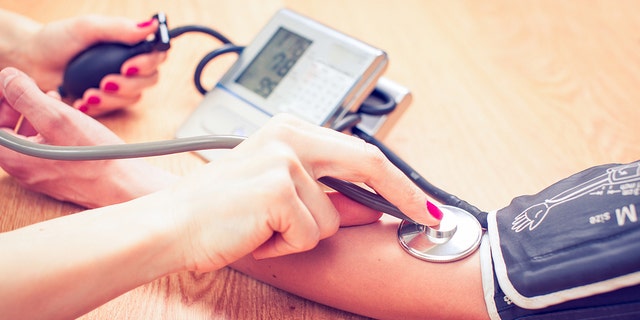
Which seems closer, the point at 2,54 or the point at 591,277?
the point at 591,277

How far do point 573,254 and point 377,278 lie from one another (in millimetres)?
186

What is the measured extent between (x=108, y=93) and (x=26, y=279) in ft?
1.37

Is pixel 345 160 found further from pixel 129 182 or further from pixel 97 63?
pixel 97 63

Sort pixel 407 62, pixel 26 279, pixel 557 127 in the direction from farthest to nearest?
1. pixel 407 62
2. pixel 557 127
3. pixel 26 279

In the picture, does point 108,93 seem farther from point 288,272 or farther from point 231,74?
point 288,272

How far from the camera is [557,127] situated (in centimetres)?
84

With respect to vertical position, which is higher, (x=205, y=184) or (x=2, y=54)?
(x=205, y=184)

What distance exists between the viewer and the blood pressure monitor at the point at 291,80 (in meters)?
0.77

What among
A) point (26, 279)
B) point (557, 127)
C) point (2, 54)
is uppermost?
point (557, 127)

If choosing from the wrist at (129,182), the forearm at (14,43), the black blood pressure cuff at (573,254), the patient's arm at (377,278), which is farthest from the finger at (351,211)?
the forearm at (14,43)

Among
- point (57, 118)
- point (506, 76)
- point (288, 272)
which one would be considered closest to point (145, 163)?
point (57, 118)

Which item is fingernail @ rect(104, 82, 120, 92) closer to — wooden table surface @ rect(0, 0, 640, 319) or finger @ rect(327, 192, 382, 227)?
wooden table surface @ rect(0, 0, 640, 319)

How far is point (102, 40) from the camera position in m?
0.83

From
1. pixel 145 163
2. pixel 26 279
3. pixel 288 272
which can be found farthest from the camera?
pixel 145 163
